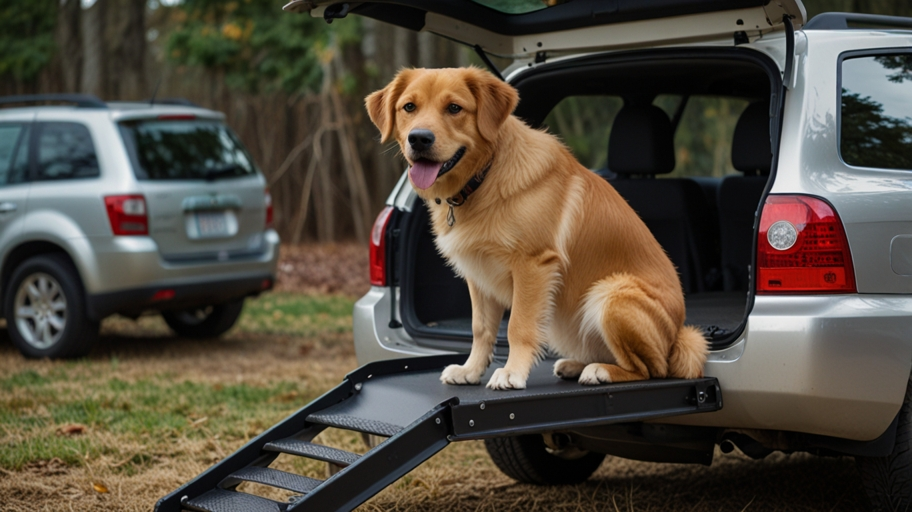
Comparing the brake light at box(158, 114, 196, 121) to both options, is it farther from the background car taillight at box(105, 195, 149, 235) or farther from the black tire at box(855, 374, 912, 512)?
the black tire at box(855, 374, 912, 512)

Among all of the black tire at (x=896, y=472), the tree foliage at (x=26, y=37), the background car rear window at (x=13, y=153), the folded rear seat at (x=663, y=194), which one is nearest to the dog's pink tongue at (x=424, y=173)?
the folded rear seat at (x=663, y=194)

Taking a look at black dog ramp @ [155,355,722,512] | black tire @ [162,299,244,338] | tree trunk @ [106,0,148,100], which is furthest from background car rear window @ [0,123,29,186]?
tree trunk @ [106,0,148,100]

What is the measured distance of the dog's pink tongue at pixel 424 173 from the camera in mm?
3189

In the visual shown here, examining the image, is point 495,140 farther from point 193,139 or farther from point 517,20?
point 193,139

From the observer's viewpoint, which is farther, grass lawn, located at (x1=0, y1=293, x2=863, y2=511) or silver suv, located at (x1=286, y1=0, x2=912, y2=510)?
grass lawn, located at (x1=0, y1=293, x2=863, y2=511)

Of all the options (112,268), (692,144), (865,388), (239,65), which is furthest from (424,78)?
(239,65)

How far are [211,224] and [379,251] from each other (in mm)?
3764

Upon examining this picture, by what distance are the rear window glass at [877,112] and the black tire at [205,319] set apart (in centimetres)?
611

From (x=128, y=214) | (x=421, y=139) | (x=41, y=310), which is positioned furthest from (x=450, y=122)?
(x=41, y=310)

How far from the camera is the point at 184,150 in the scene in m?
7.62

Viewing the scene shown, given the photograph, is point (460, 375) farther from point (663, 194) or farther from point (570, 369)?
point (663, 194)

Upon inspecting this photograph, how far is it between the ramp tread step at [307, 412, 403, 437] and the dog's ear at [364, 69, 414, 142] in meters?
1.08

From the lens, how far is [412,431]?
2.82m

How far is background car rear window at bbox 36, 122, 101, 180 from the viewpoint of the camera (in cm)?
725
